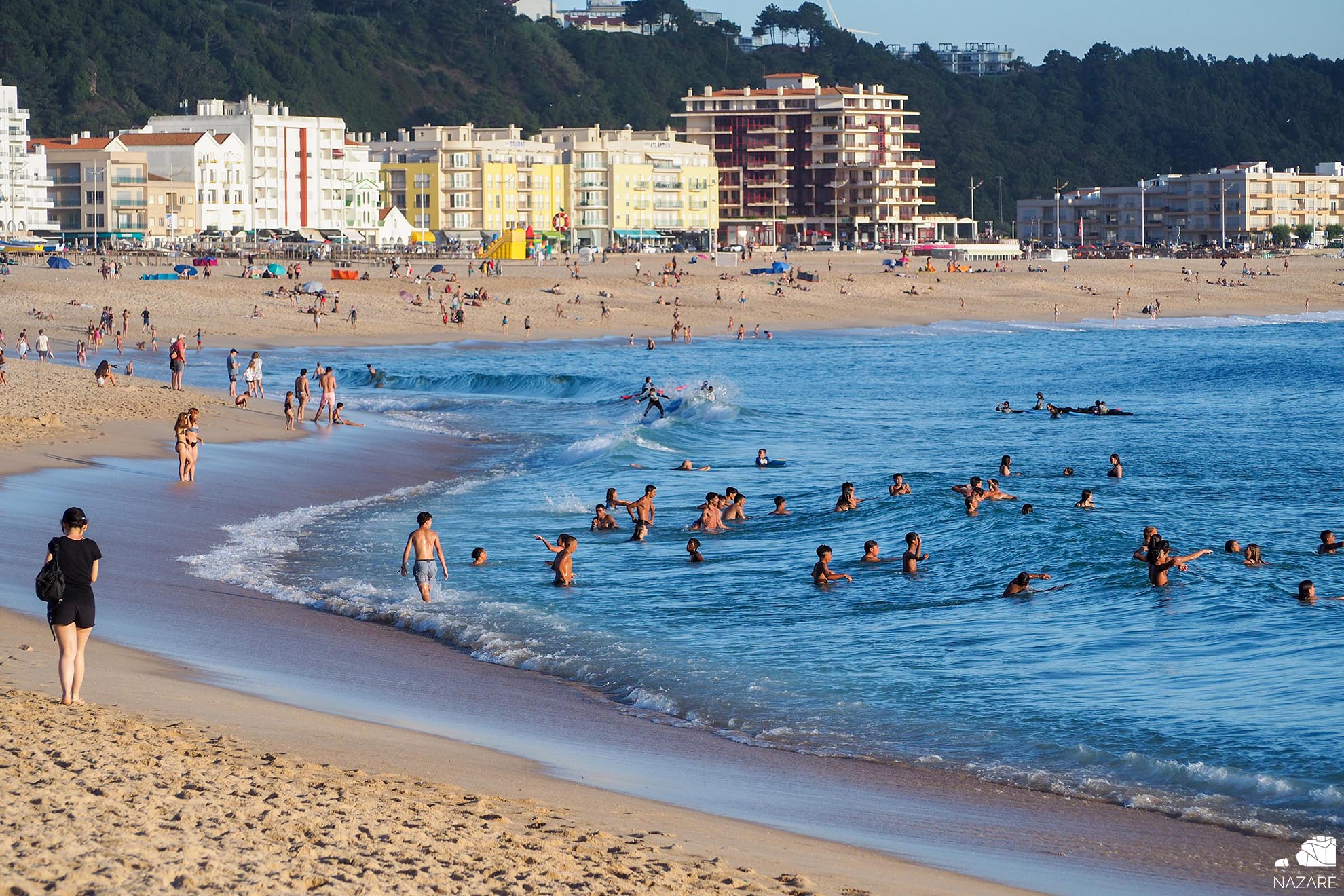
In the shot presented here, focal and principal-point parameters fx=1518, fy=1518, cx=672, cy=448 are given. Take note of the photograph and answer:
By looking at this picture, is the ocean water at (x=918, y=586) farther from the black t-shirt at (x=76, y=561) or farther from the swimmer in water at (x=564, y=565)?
the black t-shirt at (x=76, y=561)

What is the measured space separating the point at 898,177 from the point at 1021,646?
130248mm

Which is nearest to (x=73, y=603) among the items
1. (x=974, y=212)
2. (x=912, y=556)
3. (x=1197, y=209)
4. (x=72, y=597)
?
(x=72, y=597)

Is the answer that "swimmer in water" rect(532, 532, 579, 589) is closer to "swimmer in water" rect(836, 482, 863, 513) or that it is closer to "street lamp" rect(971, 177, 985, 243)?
"swimmer in water" rect(836, 482, 863, 513)

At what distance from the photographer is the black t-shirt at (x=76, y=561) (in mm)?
8484

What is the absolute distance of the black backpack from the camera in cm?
845

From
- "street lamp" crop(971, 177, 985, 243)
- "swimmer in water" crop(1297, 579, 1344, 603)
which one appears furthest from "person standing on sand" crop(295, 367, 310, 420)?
"street lamp" crop(971, 177, 985, 243)

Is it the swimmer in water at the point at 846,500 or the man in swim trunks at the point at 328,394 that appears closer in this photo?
the swimmer in water at the point at 846,500

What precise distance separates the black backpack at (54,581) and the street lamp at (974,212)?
133930 millimetres

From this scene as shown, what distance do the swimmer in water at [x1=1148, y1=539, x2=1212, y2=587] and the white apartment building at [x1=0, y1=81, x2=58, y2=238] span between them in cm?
8897

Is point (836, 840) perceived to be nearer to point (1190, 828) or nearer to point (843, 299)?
point (1190, 828)

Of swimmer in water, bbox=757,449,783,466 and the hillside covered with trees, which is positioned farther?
the hillside covered with trees

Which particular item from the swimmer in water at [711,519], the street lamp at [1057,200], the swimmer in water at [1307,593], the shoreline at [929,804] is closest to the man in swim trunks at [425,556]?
the shoreline at [929,804]

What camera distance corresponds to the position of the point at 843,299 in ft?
232

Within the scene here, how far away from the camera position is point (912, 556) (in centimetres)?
1634
